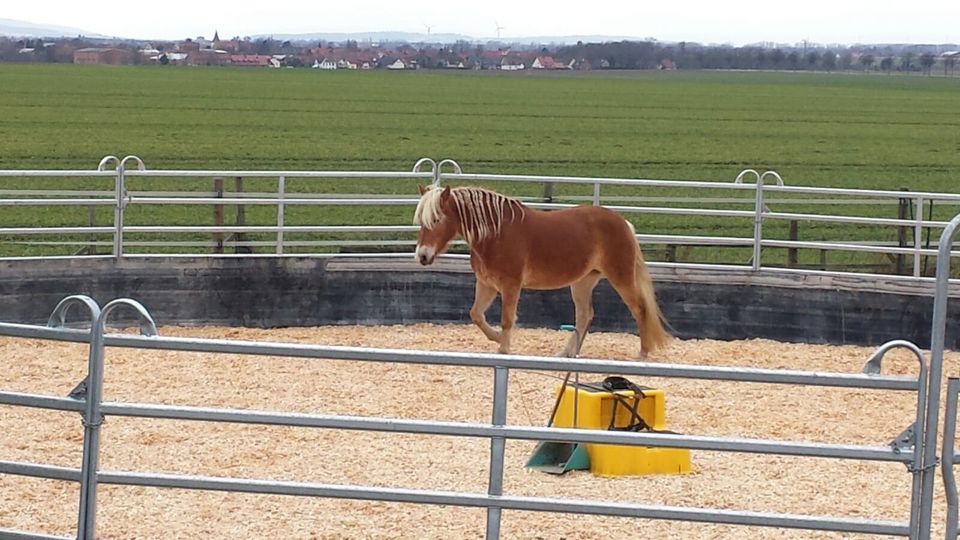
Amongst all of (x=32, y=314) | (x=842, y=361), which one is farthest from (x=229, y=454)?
(x=842, y=361)

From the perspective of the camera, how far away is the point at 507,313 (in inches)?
420

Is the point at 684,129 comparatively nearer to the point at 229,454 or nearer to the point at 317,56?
the point at 229,454

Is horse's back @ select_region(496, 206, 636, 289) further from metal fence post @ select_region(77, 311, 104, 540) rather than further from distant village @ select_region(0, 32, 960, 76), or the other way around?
distant village @ select_region(0, 32, 960, 76)

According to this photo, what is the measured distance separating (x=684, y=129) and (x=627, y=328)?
136 ft

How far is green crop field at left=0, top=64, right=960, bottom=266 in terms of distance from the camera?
88.7 ft

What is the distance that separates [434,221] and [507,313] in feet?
2.83

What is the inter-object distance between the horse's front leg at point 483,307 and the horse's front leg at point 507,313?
12 cm

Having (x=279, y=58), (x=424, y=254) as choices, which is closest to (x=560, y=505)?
(x=424, y=254)

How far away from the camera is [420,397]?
934 centimetres

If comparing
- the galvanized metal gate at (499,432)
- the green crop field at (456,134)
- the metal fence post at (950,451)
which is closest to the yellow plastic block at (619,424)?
the galvanized metal gate at (499,432)

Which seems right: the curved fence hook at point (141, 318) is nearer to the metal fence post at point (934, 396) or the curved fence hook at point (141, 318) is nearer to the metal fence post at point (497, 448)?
the metal fence post at point (497, 448)

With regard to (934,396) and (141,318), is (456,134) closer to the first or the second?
(141,318)

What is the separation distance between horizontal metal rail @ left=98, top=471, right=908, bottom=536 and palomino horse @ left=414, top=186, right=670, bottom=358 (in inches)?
216

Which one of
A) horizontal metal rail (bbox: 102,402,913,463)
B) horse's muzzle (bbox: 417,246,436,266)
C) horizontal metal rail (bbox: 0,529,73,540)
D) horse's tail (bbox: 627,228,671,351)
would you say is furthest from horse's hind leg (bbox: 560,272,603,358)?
horizontal metal rail (bbox: 0,529,73,540)
